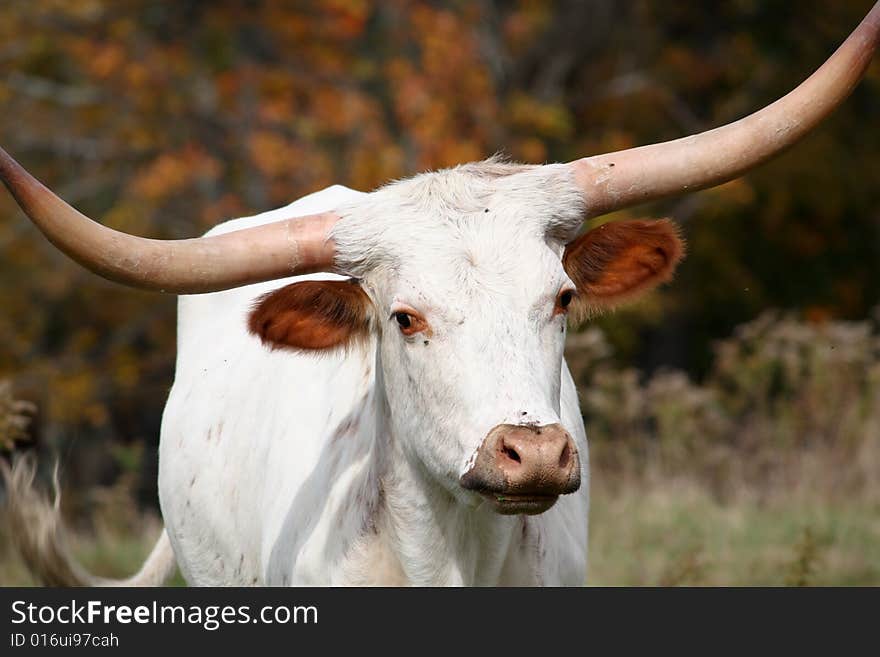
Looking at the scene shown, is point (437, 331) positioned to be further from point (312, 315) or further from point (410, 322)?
point (312, 315)

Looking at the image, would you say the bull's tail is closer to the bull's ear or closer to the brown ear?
the brown ear

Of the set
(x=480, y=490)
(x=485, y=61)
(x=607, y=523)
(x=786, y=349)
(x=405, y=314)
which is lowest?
(x=480, y=490)

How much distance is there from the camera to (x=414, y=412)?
381 cm

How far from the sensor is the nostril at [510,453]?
11.0 feet

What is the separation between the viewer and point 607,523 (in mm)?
7621

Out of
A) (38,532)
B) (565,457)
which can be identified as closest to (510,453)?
(565,457)

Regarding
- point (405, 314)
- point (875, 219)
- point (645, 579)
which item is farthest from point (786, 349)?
point (875, 219)

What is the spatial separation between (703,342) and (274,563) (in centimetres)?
1618

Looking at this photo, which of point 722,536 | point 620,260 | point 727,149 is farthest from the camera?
point 722,536

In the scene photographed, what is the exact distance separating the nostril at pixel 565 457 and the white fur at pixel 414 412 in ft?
0.26

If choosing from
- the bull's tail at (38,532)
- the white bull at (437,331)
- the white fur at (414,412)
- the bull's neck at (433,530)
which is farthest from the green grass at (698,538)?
the bull's neck at (433,530)

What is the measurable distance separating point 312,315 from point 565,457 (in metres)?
1.03

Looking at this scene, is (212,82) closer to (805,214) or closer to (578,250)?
(805,214)

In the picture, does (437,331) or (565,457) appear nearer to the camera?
(565,457)
